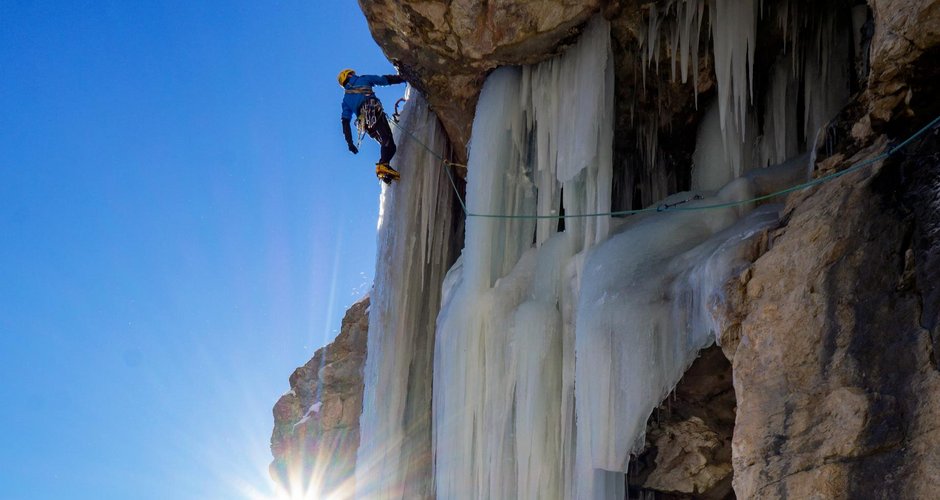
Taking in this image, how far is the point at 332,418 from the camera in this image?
548 inches

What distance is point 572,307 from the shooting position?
723 cm

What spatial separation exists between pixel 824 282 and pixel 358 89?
18.7 ft

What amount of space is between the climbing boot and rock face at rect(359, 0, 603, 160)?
90 cm

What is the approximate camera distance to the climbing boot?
30.6 feet

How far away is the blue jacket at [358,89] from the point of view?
30.6 ft

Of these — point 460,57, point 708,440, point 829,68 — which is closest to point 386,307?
point 460,57

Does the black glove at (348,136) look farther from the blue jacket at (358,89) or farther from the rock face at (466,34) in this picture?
the rock face at (466,34)

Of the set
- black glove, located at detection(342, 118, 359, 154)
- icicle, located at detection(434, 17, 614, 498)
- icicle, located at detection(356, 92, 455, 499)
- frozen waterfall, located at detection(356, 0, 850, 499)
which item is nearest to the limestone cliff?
frozen waterfall, located at detection(356, 0, 850, 499)

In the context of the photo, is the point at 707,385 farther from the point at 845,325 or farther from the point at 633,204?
the point at 845,325

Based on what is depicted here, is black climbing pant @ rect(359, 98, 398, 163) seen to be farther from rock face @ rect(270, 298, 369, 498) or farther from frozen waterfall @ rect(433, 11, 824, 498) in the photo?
rock face @ rect(270, 298, 369, 498)

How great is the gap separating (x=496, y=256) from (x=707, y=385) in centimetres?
201

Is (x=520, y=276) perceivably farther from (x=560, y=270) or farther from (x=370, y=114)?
(x=370, y=114)

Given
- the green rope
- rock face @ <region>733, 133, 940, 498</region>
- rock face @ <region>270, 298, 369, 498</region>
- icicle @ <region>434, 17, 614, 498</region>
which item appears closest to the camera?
rock face @ <region>733, 133, 940, 498</region>

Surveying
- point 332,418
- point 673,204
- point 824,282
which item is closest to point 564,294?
point 673,204
